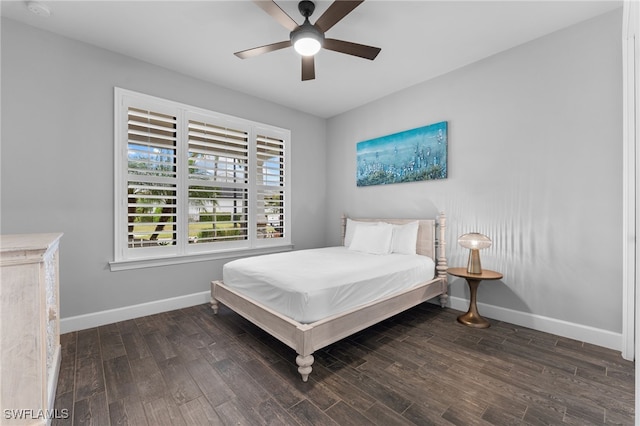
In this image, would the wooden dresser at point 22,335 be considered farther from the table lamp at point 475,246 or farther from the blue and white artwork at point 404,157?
the blue and white artwork at point 404,157

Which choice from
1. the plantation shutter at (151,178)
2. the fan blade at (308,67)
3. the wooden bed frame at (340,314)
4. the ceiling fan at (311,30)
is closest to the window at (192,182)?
the plantation shutter at (151,178)

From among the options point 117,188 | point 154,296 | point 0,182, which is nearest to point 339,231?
point 154,296

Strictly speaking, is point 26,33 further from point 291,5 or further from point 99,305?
point 99,305

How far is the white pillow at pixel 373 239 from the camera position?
3.46 meters

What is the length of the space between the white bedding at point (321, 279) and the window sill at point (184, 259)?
766 millimetres

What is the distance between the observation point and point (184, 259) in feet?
11.0

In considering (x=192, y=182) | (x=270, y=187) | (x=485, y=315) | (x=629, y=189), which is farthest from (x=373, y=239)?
(x=192, y=182)

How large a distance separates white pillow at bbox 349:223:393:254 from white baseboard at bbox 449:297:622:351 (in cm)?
113

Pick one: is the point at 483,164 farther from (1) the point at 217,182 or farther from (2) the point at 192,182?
(2) the point at 192,182

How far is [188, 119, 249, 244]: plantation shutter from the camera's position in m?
3.45

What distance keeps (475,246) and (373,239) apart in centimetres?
118

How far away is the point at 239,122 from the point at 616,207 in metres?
4.19

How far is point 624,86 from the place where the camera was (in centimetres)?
222
